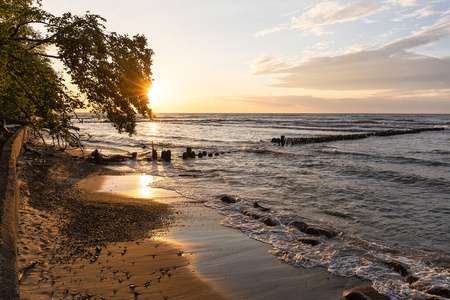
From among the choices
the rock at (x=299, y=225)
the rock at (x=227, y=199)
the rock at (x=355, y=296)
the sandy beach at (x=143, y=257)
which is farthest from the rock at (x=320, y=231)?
the rock at (x=227, y=199)

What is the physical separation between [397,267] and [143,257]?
6.32 meters

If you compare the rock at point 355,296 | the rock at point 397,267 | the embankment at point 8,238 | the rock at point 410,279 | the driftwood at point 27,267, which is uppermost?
the embankment at point 8,238

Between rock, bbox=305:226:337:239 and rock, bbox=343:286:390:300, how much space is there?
2975 mm

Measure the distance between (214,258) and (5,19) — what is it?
947 centimetres

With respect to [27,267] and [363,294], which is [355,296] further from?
[27,267]

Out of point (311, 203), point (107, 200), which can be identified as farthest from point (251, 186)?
point (107, 200)

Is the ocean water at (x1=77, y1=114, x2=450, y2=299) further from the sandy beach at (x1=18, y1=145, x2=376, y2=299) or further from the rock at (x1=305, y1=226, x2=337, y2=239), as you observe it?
the sandy beach at (x1=18, y1=145, x2=376, y2=299)

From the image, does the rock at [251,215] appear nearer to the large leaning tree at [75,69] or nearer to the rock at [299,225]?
the rock at [299,225]

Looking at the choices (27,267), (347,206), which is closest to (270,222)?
(347,206)

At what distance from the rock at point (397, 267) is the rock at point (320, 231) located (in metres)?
1.95

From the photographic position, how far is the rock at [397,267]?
702cm

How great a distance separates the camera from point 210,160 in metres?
26.5

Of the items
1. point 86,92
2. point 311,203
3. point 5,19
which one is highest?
point 5,19

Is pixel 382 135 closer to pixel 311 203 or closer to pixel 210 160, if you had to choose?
pixel 210 160
